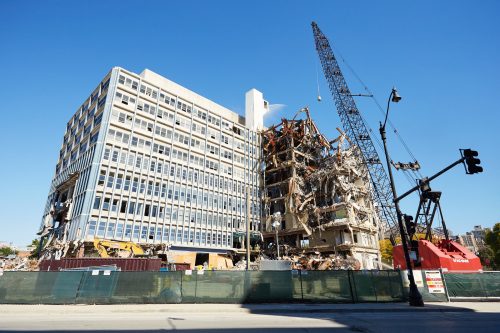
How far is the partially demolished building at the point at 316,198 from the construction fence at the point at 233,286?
2209cm

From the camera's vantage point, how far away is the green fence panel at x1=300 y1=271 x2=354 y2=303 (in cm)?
1812

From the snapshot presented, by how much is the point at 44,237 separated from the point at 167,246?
24.0 m

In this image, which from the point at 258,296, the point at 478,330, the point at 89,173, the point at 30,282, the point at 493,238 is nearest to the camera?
the point at 478,330

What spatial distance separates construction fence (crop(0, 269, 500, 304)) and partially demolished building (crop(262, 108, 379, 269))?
2209 centimetres

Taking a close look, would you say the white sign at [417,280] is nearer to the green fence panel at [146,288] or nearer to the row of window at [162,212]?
the green fence panel at [146,288]

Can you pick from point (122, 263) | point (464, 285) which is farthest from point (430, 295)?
point (122, 263)

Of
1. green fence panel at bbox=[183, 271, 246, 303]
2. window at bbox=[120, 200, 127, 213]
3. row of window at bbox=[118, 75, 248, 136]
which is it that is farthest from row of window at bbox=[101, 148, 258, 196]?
green fence panel at bbox=[183, 271, 246, 303]

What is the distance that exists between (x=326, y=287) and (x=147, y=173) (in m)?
36.3

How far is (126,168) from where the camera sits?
145ft

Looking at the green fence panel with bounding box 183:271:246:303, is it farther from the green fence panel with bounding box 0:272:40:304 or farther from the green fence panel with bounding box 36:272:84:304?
the green fence panel with bounding box 0:272:40:304

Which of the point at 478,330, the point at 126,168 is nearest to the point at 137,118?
the point at 126,168

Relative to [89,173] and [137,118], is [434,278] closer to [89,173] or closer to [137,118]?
[89,173]

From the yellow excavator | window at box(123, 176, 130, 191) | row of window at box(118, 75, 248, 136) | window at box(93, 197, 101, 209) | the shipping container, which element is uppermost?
row of window at box(118, 75, 248, 136)

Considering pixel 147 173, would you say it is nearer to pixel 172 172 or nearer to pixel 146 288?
pixel 172 172
